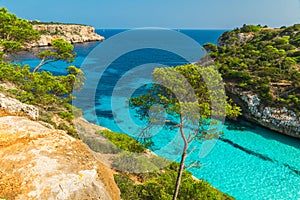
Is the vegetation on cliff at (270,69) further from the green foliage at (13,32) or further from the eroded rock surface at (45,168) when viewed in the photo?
the eroded rock surface at (45,168)

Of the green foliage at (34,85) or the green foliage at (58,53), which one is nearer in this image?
the green foliage at (34,85)

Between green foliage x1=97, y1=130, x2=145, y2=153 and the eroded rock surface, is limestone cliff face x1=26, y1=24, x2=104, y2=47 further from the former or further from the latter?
the eroded rock surface

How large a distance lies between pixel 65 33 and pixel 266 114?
102m

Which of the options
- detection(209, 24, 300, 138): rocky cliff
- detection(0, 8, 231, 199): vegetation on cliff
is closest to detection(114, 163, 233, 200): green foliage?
detection(0, 8, 231, 199): vegetation on cliff

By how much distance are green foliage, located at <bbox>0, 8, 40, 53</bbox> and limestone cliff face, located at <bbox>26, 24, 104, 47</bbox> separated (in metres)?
79.5

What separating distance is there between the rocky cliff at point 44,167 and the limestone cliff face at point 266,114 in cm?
2441

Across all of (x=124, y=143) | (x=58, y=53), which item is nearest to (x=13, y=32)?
(x=58, y=53)

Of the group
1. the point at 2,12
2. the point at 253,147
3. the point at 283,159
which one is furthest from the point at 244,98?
the point at 2,12

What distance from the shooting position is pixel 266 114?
25969 millimetres

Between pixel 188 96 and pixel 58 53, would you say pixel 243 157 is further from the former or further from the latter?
pixel 58 53

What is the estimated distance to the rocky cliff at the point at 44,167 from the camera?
4.28 m

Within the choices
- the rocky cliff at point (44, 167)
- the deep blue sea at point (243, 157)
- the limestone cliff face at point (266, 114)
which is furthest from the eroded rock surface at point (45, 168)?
the limestone cliff face at point (266, 114)

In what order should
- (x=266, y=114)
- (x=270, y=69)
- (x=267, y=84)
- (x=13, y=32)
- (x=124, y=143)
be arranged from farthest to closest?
(x=270, y=69)
(x=267, y=84)
(x=266, y=114)
(x=124, y=143)
(x=13, y=32)

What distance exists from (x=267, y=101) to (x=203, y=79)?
2075cm
